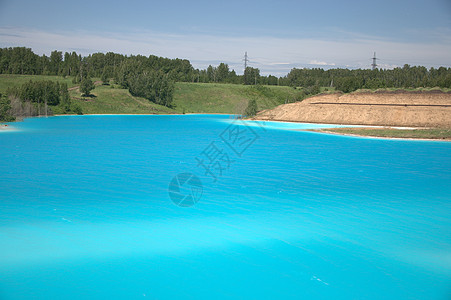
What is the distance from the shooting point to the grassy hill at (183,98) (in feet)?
367

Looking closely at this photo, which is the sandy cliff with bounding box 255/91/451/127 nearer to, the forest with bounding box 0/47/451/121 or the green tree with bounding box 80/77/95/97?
the forest with bounding box 0/47/451/121

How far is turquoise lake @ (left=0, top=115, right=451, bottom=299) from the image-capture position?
10.8 m

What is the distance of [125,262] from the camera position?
11.9 m

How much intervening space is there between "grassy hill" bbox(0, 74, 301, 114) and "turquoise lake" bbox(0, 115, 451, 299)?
83.9 meters

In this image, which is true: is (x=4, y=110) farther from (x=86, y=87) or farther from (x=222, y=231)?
(x=222, y=231)

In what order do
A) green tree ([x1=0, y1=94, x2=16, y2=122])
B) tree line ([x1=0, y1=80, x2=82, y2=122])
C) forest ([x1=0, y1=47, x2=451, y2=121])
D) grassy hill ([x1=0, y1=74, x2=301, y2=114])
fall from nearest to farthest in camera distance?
green tree ([x1=0, y1=94, x2=16, y2=122]) < tree line ([x1=0, y1=80, x2=82, y2=122]) < forest ([x1=0, y1=47, x2=451, y2=121]) < grassy hill ([x1=0, y1=74, x2=301, y2=114])

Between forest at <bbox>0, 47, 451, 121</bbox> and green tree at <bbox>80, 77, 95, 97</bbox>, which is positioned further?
green tree at <bbox>80, 77, 95, 97</bbox>

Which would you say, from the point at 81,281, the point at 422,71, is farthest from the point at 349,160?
the point at 422,71

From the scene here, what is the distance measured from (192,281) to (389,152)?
32569 millimetres

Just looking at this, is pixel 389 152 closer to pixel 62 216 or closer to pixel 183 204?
pixel 183 204
